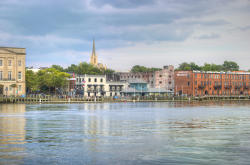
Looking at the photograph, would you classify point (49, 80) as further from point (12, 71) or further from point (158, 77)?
point (158, 77)

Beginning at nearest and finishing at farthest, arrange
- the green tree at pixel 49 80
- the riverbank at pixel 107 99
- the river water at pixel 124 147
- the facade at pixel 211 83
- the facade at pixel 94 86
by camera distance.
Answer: the river water at pixel 124 147 < the riverbank at pixel 107 99 < the green tree at pixel 49 80 < the facade at pixel 94 86 < the facade at pixel 211 83

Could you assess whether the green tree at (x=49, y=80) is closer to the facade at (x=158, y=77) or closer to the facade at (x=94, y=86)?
the facade at (x=94, y=86)

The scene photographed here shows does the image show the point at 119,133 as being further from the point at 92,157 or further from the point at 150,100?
the point at 150,100

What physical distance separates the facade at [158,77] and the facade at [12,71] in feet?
213

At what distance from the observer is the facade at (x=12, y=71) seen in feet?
396

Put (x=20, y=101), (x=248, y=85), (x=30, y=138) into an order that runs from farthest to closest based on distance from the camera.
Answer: (x=248, y=85) → (x=20, y=101) → (x=30, y=138)

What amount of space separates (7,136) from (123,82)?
141 m

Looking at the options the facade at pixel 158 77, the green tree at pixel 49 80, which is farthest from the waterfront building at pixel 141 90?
the green tree at pixel 49 80

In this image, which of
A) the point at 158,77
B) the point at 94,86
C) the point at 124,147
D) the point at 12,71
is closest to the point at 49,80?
the point at 12,71

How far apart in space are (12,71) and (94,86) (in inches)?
1983

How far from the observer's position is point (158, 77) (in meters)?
182

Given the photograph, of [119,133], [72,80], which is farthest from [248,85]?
[119,133]

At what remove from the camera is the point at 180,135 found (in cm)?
3425

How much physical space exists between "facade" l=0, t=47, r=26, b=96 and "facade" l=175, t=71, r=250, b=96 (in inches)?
Result: 2848
